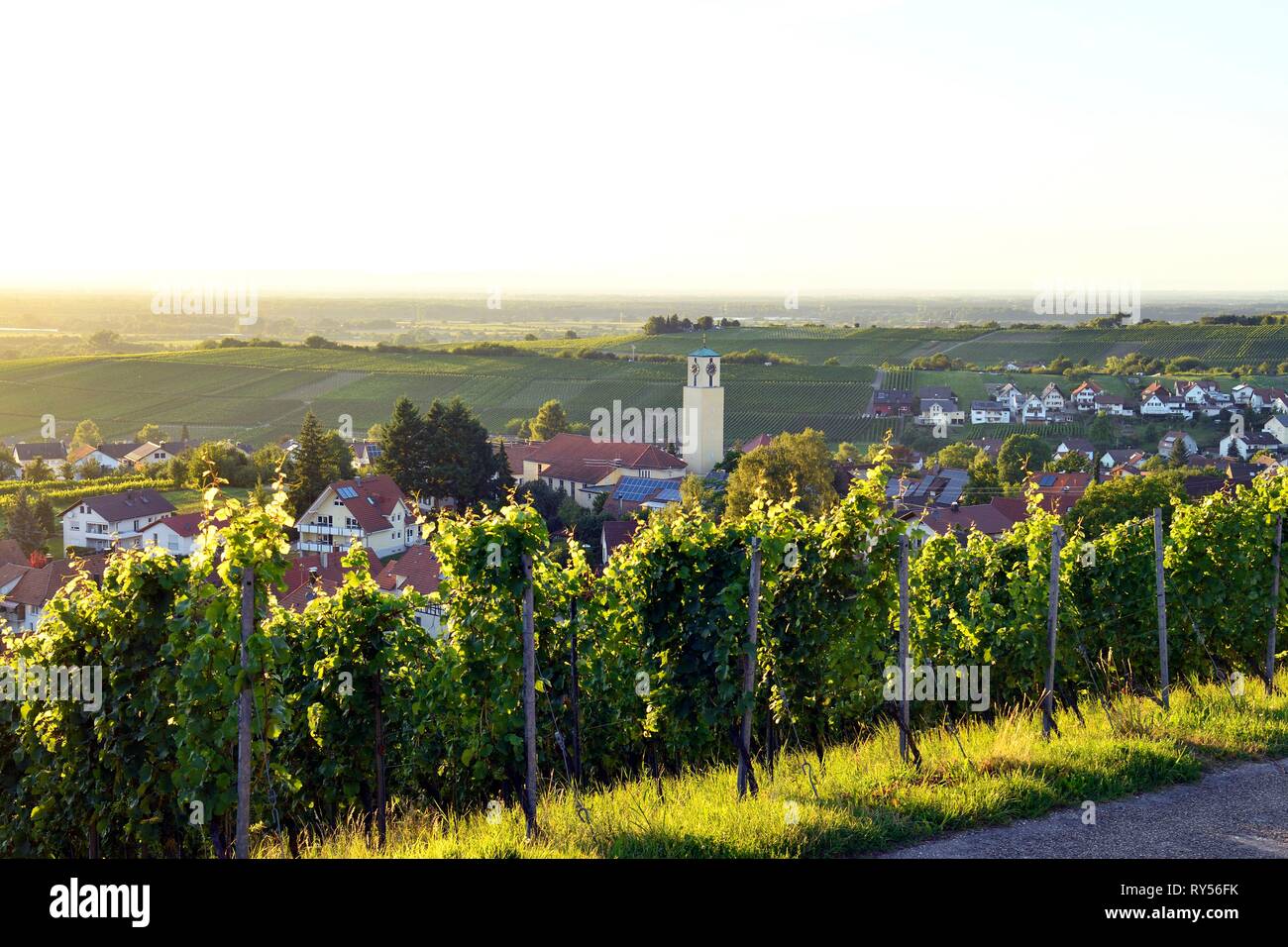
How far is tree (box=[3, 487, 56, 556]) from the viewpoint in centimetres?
4150

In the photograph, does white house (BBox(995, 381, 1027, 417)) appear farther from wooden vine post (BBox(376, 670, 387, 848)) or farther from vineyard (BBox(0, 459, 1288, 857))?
wooden vine post (BBox(376, 670, 387, 848))

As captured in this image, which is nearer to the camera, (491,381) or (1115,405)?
(1115,405)

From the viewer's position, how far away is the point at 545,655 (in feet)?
28.1

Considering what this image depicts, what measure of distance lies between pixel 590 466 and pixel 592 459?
1.28 meters

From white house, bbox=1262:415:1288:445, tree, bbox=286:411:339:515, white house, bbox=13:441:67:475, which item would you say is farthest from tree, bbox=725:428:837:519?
white house, bbox=1262:415:1288:445

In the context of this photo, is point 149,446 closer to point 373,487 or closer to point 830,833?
point 373,487

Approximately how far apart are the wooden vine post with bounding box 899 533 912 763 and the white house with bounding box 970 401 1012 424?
253ft

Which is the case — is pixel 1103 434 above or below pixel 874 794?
below

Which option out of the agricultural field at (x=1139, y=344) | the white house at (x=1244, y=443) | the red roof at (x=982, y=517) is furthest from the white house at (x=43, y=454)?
the agricultural field at (x=1139, y=344)

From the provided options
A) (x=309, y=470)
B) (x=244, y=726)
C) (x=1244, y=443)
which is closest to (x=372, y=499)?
(x=309, y=470)

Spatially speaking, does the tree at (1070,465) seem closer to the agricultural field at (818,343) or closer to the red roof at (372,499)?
the red roof at (372,499)

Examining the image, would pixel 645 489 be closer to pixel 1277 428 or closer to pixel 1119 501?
pixel 1119 501

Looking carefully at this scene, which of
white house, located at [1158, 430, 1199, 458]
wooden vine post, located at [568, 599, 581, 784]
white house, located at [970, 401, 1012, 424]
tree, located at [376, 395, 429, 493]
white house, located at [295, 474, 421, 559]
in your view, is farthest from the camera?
white house, located at [970, 401, 1012, 424]

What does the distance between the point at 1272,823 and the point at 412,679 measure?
5960 millimetres
